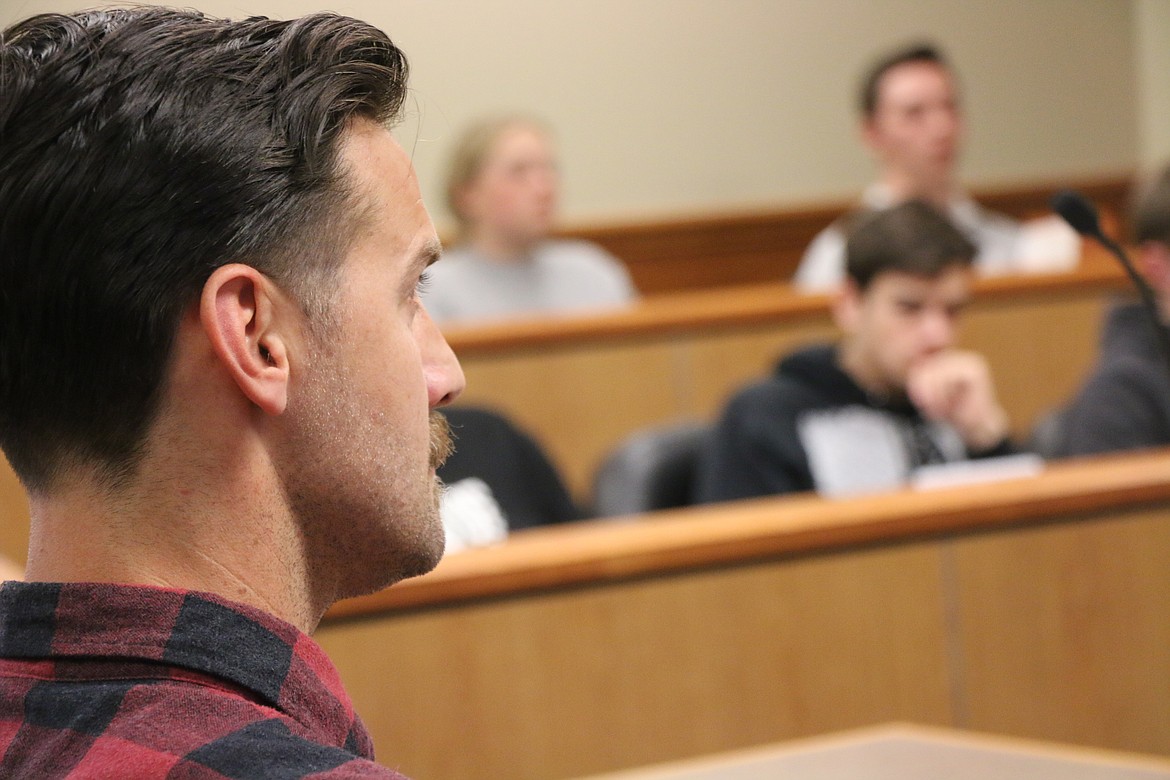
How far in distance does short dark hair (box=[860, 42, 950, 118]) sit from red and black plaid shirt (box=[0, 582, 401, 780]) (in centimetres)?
345

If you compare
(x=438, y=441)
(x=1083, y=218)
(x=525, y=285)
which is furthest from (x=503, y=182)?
(x=438, y=441)

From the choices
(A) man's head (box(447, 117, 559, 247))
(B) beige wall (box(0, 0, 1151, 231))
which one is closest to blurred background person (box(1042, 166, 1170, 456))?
(A) man's head (box(447, 117, 559, 247))

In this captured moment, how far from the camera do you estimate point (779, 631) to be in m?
1.77

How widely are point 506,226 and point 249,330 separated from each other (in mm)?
3186

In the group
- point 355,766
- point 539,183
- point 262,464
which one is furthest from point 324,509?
point 539,183

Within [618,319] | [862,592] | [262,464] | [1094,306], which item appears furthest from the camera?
[1094,306]

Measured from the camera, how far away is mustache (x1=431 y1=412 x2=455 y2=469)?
0.79 metres

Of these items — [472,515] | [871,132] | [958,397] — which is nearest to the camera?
[472,515]

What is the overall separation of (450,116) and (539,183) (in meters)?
1.56

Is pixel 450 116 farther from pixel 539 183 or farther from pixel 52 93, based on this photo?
pixel 52 93

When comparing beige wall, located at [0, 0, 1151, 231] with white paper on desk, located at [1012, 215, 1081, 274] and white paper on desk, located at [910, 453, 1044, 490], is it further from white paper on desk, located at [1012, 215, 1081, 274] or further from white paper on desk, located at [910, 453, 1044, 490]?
white paper on desk, located at [910, 453, 1044, 490]

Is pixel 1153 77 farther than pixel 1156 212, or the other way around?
pixel 1153 77

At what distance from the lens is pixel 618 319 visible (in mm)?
3240

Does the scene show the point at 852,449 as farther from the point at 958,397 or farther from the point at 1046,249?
the point at 1046,249
